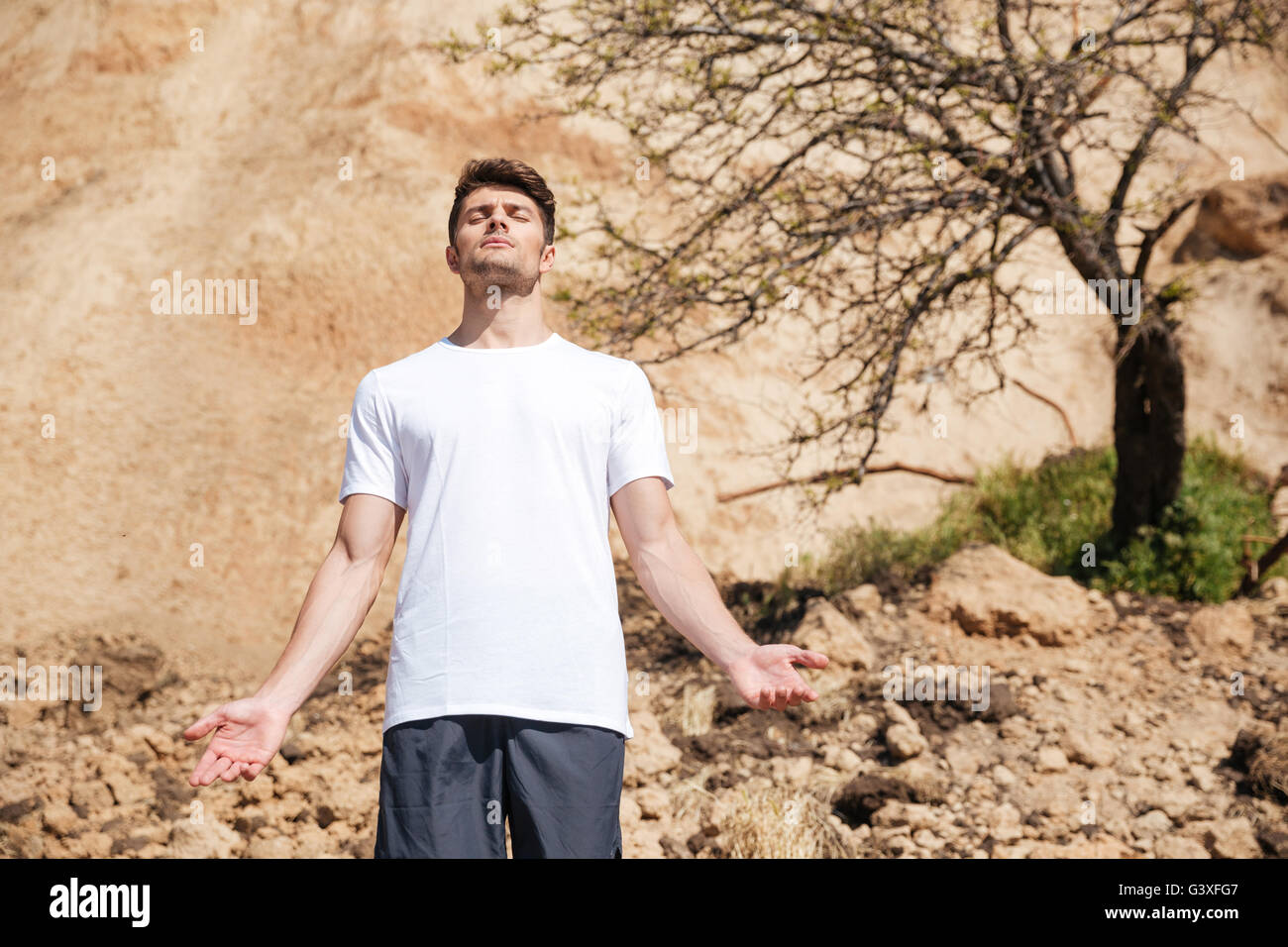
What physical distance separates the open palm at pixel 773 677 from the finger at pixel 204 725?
943mm

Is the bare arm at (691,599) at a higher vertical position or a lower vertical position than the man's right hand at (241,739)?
higher

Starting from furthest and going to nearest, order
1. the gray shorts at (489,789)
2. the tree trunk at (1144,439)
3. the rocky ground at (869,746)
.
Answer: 1. the tree trunk at (1144,439)
2. the rocky ground at (869,746)
3. the gray shorts at (489,789)

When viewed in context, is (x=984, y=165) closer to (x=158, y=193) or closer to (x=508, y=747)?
(x=508, y=747)

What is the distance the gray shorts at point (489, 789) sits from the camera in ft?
6.80

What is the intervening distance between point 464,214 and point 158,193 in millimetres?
7622

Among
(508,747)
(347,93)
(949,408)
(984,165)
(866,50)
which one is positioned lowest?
(508,747)

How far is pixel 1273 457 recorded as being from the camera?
8594mm

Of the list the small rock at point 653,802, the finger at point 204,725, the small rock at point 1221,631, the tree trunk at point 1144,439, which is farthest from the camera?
the tree trunk at point 1144,439

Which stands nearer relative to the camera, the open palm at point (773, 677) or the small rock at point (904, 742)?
the open palm at point (773, 677)

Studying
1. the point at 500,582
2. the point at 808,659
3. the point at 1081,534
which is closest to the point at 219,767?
the point at 500,582

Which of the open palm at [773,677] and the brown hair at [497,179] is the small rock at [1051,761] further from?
the brown hair at [497,179]

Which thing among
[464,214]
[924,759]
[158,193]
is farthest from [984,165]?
[158,193]

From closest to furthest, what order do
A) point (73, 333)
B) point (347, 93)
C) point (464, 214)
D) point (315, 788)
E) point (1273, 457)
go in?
point (464, 214), point (315, 788), point (73, 333), point (1273, 457), point (347, 93)

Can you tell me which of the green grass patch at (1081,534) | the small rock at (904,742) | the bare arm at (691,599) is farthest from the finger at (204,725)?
the green grass patch at (1081,534)
